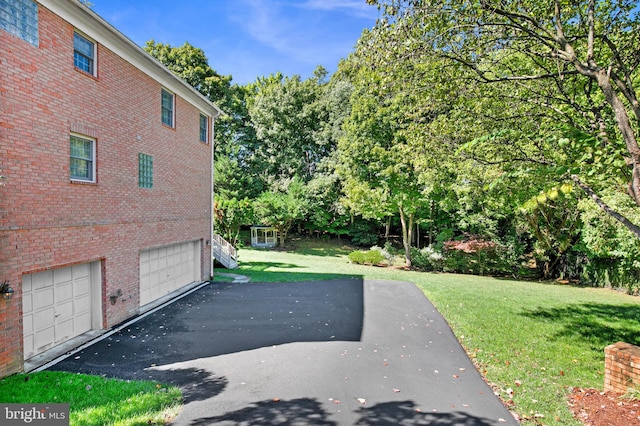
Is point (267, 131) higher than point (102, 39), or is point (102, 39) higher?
point (267, 131)

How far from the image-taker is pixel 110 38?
28.4 feet

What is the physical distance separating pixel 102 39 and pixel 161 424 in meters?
8.93

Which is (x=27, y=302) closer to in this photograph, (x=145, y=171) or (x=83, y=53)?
(x=145, y=171)

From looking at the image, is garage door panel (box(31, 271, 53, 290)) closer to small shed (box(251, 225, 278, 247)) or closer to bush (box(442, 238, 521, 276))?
bush (box(442, 238, 521, 276))

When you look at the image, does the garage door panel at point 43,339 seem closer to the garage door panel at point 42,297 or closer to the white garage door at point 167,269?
the garage door panel at point 42,297

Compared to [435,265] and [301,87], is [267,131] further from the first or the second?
[435,265]

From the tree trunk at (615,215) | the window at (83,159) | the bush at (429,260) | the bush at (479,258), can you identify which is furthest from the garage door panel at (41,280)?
the bush at (479,258)

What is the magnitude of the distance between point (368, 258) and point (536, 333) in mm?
14195

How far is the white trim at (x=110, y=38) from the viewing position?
24.0 feet

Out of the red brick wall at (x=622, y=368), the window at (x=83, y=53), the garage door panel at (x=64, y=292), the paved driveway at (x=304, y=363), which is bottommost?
the paved driveway at (x=304, y=363)

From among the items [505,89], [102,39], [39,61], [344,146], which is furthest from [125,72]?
[344,146]

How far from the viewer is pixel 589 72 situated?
16.7 ft

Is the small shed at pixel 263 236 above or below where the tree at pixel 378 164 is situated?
below

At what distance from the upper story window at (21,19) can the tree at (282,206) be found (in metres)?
22.1
